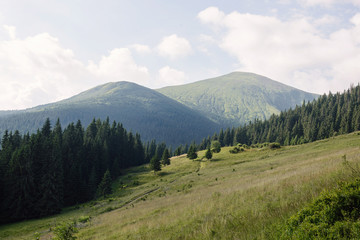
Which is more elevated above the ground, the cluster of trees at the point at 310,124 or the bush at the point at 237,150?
the cluster of trees at the point at 310,124

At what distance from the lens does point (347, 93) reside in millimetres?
133625

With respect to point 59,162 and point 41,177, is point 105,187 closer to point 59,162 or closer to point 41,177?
point 59,162

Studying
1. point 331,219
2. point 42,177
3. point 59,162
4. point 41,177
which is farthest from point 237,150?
point 331,219

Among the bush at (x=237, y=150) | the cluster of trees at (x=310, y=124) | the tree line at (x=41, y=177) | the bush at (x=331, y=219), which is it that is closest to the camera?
the bush at (x=331, y=219)

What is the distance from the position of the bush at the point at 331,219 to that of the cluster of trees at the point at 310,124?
4362 inches

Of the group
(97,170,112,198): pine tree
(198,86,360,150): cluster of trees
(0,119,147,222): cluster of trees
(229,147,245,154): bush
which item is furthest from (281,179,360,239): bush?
(198,86,360,150): cluster of trees

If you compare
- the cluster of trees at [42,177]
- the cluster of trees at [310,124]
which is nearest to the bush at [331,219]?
the cluster of trees at [42,177]

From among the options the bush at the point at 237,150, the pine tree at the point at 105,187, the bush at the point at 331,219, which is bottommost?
the pine tree at the point at 105,187

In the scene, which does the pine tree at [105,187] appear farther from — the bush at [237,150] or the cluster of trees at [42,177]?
the bush at [237,150]

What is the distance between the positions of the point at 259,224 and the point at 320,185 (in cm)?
454

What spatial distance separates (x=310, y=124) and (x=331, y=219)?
133990mm

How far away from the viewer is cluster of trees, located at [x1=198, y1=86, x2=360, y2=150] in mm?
96919

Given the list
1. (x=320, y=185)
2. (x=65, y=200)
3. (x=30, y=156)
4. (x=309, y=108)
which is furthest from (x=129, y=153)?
(x=309, y=108)

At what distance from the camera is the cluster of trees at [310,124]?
96919 millimetres
